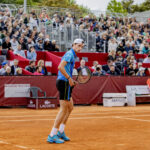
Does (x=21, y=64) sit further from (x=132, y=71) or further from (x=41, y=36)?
(x=132, y=71)

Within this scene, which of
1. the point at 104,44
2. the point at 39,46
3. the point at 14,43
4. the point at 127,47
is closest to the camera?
the point at 14,43

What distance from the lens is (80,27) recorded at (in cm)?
2672

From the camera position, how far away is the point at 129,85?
70.9ft

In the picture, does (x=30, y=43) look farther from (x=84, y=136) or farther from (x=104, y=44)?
(x=84, y=136)

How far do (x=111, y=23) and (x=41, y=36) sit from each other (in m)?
9.91

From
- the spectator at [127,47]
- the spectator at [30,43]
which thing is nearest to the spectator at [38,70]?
the spectator at [30,43]

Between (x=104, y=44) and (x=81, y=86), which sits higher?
(x=104, y=44)

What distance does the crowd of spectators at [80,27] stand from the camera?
2077 centimetres

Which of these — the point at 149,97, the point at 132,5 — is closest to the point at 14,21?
the point at 149,97

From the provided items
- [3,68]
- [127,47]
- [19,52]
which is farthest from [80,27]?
[3,68]

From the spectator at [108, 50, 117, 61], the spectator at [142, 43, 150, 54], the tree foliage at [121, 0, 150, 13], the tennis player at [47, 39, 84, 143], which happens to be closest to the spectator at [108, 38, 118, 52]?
the spectator at [108, 50, 117, 61]

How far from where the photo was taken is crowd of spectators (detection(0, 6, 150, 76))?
68.1 ft

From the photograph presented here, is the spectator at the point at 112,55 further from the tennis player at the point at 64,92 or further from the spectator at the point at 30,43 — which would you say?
the tennis player at the point at 64,92

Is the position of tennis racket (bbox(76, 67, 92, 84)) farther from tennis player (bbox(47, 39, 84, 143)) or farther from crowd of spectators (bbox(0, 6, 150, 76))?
crowd of spectators (bbox(0, 6, 150, 76))
